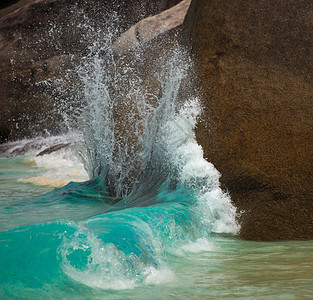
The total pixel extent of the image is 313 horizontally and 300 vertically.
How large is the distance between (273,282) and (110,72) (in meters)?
4.00

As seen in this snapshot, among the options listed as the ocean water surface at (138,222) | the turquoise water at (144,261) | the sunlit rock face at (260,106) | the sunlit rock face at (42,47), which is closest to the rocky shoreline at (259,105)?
the sunlit rock face at (260,106)

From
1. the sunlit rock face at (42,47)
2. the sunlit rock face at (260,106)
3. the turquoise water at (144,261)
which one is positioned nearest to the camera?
the turquoise water at (144,261)

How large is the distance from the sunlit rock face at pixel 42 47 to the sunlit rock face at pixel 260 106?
13.6m

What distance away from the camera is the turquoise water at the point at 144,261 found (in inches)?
89.9

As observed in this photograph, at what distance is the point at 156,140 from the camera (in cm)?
483

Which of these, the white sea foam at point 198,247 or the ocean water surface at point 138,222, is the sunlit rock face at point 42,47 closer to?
the ocean water surface at point 138,222

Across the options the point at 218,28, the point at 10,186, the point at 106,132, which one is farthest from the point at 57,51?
the point at 218,28

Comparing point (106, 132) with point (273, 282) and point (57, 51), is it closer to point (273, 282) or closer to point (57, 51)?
point (273, 282)

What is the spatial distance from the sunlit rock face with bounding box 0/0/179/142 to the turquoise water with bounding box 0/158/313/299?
576 inches

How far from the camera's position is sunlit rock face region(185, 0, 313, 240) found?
396 cm

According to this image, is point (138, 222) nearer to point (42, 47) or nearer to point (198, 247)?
point (198, 247)

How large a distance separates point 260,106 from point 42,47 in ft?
52.2

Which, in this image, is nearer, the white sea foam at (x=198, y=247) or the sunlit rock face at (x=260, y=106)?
the white sea foam at (x=198, y=247)

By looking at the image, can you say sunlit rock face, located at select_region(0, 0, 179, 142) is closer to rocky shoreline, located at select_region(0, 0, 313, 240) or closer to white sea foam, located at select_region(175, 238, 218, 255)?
rocky shoreline, located at select_region(0, 0, 313, 240)
